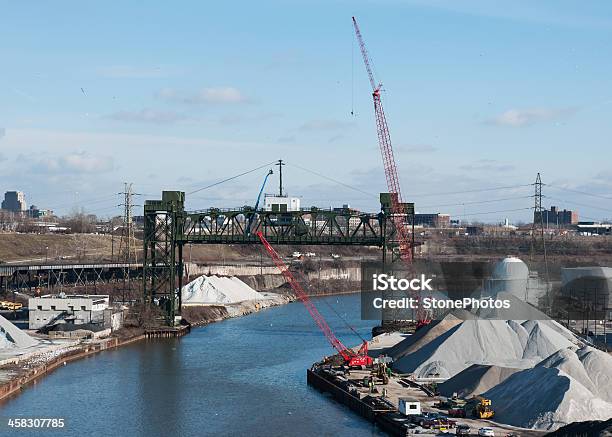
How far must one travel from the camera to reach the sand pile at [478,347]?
47156mm

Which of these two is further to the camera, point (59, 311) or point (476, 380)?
point (59, 311)

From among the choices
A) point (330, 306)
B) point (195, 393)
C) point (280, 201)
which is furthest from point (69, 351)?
point (280, 201)

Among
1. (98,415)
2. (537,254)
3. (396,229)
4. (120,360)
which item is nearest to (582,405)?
(98,415)

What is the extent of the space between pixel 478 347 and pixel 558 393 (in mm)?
11938

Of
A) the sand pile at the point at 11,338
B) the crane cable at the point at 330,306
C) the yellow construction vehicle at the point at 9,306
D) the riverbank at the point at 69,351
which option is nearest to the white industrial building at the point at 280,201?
the crane cable at the point at 330,306

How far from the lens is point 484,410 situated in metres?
37.4

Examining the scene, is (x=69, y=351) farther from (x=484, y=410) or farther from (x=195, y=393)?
(x=484, y=410)

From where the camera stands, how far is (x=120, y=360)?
5475cm

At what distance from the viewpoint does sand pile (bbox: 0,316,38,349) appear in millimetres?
53688

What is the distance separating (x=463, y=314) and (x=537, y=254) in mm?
72862

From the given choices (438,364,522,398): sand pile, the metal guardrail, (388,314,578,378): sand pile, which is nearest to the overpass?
the metal guardrail

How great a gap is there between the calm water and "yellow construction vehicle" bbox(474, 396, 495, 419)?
3.87 meters

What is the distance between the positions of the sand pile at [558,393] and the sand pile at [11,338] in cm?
2631

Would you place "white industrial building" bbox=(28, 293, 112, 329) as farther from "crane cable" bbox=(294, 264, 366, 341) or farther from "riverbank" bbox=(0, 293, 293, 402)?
"crane cable" bbox=(294, 264, 366, 341)
